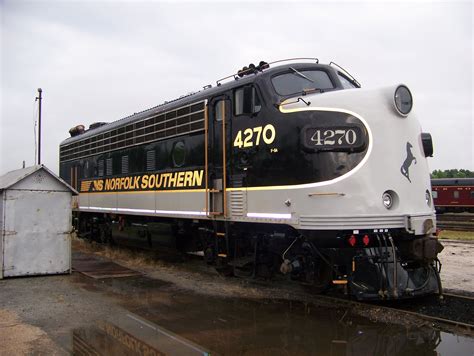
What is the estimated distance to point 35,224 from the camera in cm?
1008

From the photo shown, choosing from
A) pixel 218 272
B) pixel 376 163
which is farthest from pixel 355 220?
pixel 218 272

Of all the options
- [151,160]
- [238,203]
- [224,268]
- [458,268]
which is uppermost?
[151,160]

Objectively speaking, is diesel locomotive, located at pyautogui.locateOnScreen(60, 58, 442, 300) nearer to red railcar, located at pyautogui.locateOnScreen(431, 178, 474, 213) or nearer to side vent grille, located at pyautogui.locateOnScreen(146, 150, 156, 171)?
side vent grille, located at pyautogui.locateOnScreen(146, 150, 156, 171)

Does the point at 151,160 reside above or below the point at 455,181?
below

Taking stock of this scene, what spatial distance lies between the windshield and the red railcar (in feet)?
102

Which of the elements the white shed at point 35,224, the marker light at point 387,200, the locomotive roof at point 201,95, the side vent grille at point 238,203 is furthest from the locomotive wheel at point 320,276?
Result: the white shed at point 35,224

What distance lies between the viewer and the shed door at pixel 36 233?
974cm

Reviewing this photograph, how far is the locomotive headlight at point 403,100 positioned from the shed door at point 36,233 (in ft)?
23.8

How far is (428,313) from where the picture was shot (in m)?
6.68

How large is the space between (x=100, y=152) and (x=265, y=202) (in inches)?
332

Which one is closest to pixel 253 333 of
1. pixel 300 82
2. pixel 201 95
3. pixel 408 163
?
pixel 408 163

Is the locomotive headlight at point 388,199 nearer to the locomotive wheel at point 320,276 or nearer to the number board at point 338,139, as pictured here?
the number board at point 338,139

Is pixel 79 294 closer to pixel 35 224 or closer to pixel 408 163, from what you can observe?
pixel 35 224

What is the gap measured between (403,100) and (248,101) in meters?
2.45
